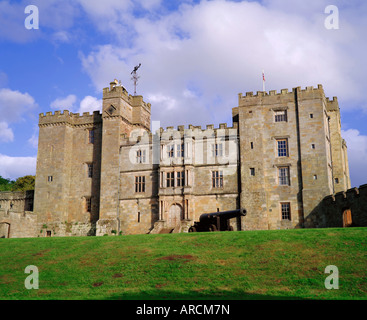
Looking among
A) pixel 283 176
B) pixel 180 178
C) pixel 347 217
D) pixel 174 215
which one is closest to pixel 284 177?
pixel 283 176

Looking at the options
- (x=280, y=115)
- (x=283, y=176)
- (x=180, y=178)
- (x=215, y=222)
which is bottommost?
(x=215, y=222)

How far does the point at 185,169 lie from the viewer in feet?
138

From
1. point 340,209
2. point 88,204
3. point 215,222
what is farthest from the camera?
point 88,204

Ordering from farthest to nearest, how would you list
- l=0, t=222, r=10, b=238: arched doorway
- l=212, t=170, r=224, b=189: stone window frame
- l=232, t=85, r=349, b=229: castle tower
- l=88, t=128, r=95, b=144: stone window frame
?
l=88, t=128, r=95, b=144: stone window frame → l=0, t=222, r=10, b=238: arched doorway → l=212, t=170, r=224, b=189: stone window frame → l=232, t=85, r=349, b=229: castle tower

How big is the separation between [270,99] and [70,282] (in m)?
29.6

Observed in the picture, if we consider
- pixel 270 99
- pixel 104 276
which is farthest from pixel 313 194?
pixel 104 276

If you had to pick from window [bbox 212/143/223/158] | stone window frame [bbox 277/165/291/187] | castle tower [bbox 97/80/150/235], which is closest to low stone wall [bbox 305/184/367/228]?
stone window frame [bbox 277/165/291/187]

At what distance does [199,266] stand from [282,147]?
78.6ft

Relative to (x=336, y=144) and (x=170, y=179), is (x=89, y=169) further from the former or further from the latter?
(x=336, y=144)

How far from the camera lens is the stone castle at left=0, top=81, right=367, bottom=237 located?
39.5 meters

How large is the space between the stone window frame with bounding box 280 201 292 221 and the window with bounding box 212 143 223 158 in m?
7.94

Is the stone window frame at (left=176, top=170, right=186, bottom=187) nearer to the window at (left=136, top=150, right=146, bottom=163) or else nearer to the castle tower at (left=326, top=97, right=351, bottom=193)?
the window at (left=136, top=150, right=146, bottom=163)

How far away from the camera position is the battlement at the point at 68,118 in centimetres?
4847

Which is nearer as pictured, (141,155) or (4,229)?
(4,229)
